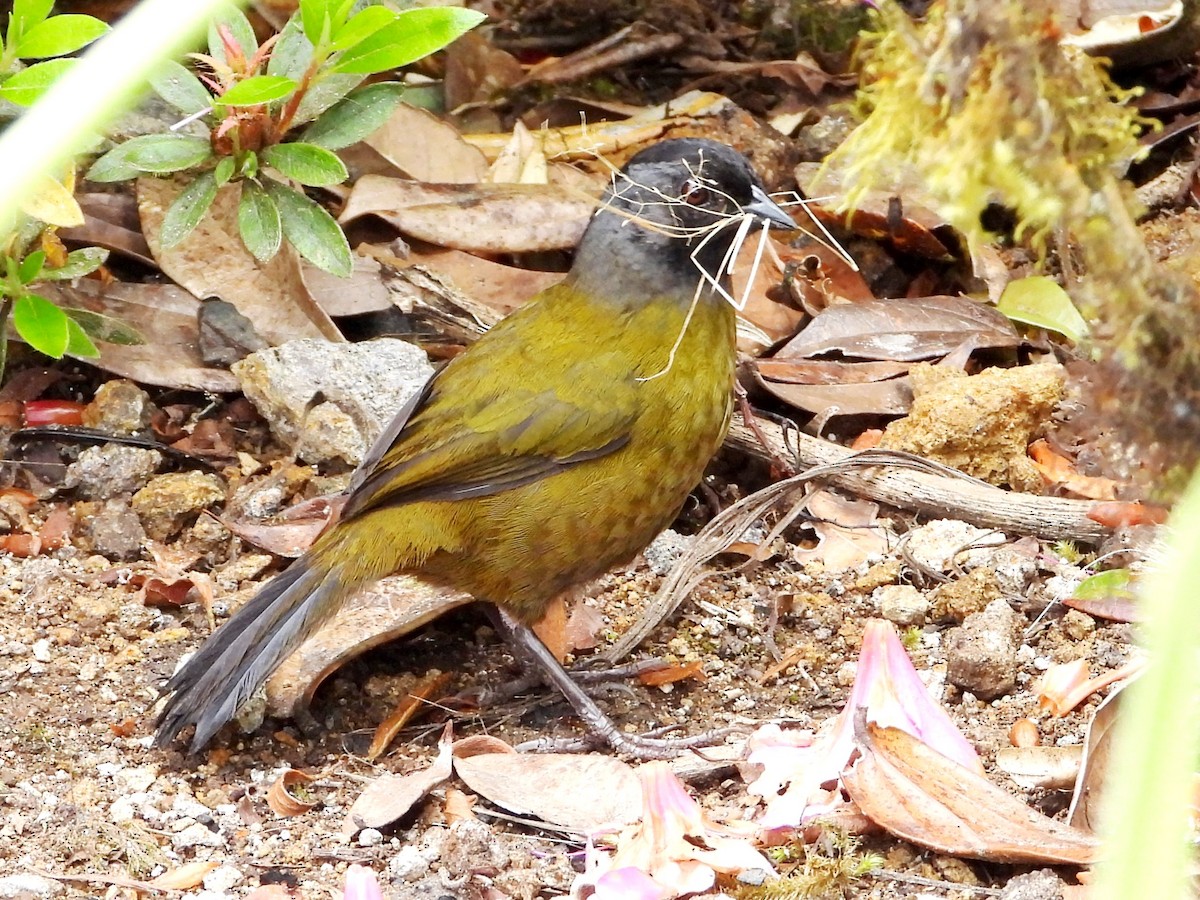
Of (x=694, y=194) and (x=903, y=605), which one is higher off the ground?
(x=694, y=194)

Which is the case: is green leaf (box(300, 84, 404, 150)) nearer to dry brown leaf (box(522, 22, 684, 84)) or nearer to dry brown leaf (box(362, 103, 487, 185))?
dry brown leaf (box(362, 103, 487, 185))

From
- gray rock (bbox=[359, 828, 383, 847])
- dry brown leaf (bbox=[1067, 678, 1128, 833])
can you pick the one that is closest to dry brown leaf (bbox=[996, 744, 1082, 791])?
dry brown leaf (bbox=[1067, 678, 1128, 833])

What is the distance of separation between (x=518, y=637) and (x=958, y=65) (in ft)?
7.99

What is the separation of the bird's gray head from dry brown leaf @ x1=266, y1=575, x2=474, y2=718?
99 centimetres

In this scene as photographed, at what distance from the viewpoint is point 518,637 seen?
3.76 meters

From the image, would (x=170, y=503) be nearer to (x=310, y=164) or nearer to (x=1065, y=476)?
(x=310, y=164)

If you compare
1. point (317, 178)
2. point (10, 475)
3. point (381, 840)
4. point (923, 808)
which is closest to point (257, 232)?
point (317, 178)

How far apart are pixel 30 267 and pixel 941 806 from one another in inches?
111

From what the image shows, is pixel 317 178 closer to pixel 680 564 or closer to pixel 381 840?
pixel 680 564

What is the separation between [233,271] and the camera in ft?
15.3

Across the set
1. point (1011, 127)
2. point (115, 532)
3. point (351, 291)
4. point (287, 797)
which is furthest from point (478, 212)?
point (1011, 127)

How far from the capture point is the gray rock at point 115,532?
12.9 ft

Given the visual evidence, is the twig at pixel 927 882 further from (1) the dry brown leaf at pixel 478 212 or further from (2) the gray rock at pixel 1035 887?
(1) the dry brown leaf at pixel 478 212

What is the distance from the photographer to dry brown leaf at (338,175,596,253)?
4.79m
